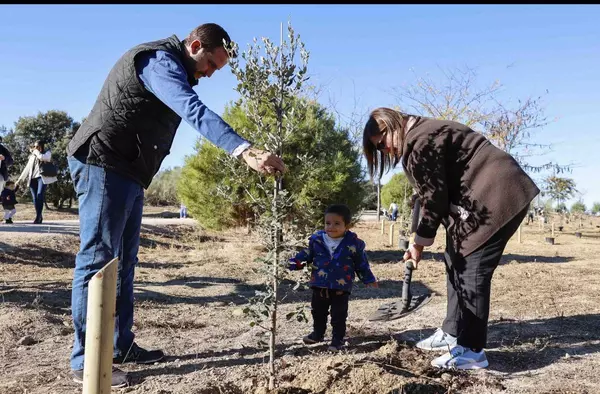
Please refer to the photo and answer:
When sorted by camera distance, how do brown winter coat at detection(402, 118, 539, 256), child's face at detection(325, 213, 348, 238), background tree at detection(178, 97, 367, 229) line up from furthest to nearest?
1. background tree at detection(178, 97, 367, 229)
2. child's face at detection(325, 213, 348, 238)
3. brown winter coat at detection(402, 118, 539, 256)

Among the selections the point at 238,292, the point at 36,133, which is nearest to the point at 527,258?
the point at 238,292

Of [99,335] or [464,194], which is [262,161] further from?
[464,194]

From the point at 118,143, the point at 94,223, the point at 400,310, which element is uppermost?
the point at 118,143

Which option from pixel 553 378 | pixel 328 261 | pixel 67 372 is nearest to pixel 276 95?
pixel 328 261

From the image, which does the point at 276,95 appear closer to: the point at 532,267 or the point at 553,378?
→ the point at 553,378

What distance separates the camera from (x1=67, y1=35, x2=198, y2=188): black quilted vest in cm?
279

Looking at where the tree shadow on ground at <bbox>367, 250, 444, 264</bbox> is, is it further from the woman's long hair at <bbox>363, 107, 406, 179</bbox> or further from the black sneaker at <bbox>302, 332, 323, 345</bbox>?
the woman's long hair at <bbox>363, 107, 406, 179</bbox>

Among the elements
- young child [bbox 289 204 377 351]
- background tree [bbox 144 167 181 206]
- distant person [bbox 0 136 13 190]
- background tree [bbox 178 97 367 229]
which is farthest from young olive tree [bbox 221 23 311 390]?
background tree [bbox 144 167 181 206]

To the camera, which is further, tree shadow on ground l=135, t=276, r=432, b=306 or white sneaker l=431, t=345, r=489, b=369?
tree shadow on ground l=135, t=276, r=432, b=306

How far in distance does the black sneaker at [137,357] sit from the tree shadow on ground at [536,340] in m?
1.80

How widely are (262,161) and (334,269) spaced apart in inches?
65.2

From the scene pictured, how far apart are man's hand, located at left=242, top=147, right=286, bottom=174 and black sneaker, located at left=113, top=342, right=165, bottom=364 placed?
5.43 feet

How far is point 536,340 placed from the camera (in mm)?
3582

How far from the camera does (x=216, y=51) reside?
283cm
